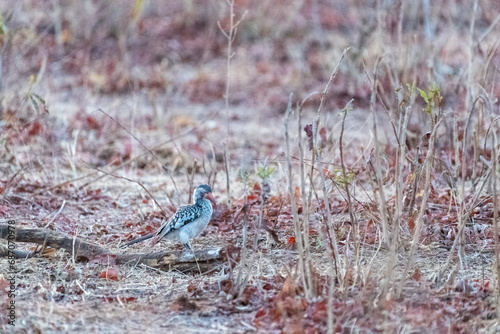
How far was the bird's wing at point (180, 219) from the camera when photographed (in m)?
4.58

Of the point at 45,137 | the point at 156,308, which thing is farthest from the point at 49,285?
the point at 45,137

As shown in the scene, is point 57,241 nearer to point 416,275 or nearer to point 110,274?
point 110,274

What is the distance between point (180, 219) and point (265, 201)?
929mm

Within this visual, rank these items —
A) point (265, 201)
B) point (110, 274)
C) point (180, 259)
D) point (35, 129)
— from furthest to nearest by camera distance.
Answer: point (35, 129)
point (265, 201)
point (180, 259)
point (110, 274)

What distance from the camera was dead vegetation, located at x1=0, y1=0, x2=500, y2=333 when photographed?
3.61m

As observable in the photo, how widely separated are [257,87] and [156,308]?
7.44 metres

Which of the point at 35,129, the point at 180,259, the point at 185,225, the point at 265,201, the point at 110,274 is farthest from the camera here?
the point at 35,129

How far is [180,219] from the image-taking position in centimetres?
459

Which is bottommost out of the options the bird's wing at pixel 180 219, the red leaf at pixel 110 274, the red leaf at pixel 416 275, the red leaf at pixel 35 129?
the red leaf at pixel 35 129

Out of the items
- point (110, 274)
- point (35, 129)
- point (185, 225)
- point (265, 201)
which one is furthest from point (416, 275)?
point (35, 129)

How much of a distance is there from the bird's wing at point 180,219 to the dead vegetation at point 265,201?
0.24 meters

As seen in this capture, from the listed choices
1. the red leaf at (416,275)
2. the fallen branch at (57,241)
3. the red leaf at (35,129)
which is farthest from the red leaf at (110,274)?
the red leaf at (35,129)

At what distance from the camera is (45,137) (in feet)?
23.4

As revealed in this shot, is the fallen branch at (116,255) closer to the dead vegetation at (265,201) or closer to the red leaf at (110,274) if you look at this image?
the dead vegetation at (265,201)
